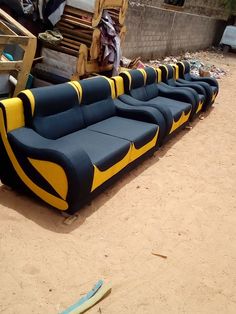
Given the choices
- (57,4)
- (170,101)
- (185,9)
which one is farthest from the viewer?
(185,9)

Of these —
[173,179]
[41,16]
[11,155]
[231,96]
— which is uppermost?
[41,16]

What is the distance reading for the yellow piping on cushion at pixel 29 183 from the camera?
3250mm

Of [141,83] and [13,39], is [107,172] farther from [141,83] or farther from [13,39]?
[141,83]

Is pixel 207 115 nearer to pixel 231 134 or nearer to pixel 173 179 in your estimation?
pixel 231 134

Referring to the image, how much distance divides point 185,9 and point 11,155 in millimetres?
13434

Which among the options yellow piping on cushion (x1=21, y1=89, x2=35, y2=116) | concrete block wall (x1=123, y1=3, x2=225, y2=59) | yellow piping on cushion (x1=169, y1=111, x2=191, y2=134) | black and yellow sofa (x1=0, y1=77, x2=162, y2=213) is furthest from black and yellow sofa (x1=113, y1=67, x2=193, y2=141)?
concrete block wall (x1=123, y1=3, x2=225, y2=59)

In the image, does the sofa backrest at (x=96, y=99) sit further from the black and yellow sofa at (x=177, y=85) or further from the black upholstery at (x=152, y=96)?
the black and yellow sofa at (x=177, y=85)

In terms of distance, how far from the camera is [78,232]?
318 centimetres

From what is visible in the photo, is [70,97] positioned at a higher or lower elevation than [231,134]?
higher

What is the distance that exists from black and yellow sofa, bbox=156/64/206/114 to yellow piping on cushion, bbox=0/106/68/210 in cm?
416

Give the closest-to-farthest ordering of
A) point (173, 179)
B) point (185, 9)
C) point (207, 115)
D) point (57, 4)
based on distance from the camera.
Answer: point (173, 179), point (57, 4), point (207, 115), point (185, 9)

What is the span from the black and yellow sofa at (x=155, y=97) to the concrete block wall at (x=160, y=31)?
3.73 m

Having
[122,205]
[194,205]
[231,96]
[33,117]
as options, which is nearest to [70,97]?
[33,117]

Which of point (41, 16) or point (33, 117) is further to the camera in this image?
point (41, 16)
